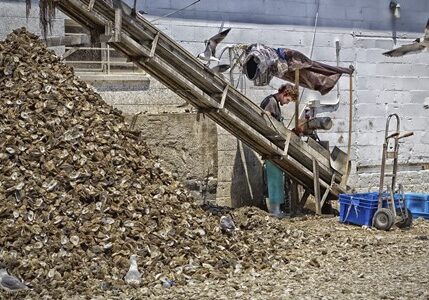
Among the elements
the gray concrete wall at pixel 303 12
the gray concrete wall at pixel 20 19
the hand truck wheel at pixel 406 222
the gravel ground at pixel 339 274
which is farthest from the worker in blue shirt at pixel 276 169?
the gray concrete wall at pixel 20 19

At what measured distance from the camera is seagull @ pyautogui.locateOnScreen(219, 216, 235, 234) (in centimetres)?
976

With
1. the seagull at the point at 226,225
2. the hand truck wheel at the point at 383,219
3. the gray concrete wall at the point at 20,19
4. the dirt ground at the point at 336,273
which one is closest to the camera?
the dirt ground at the point at 336,273

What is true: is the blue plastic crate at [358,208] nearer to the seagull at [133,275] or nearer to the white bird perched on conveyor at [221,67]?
the white bird perched on conveyor at [221,67]

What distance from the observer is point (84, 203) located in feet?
29.0

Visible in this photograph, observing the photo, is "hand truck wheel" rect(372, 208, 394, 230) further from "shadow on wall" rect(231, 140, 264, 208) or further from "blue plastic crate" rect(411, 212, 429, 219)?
"shadow on wall" rect(231, 140, 264, 208)

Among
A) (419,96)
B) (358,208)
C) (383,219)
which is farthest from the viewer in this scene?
(419,96)

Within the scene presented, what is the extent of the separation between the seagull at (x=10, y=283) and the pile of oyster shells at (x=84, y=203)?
9 centimetres

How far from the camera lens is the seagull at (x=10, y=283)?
7.55 meters

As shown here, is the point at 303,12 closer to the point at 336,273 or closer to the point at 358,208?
the point at 358,208

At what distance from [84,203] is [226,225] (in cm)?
179

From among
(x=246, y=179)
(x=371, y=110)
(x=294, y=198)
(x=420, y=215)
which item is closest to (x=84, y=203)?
(x=246, y=179)

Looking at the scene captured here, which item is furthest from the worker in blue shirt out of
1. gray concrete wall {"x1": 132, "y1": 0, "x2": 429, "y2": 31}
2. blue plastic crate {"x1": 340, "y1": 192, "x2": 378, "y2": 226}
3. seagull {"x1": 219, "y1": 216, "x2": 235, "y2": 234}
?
seagull {"x1": 219, "y1": 216, "x2": 235, "y2": 234}

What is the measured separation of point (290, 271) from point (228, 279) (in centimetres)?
79

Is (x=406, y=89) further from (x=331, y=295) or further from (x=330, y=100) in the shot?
(x=331, y=295)
